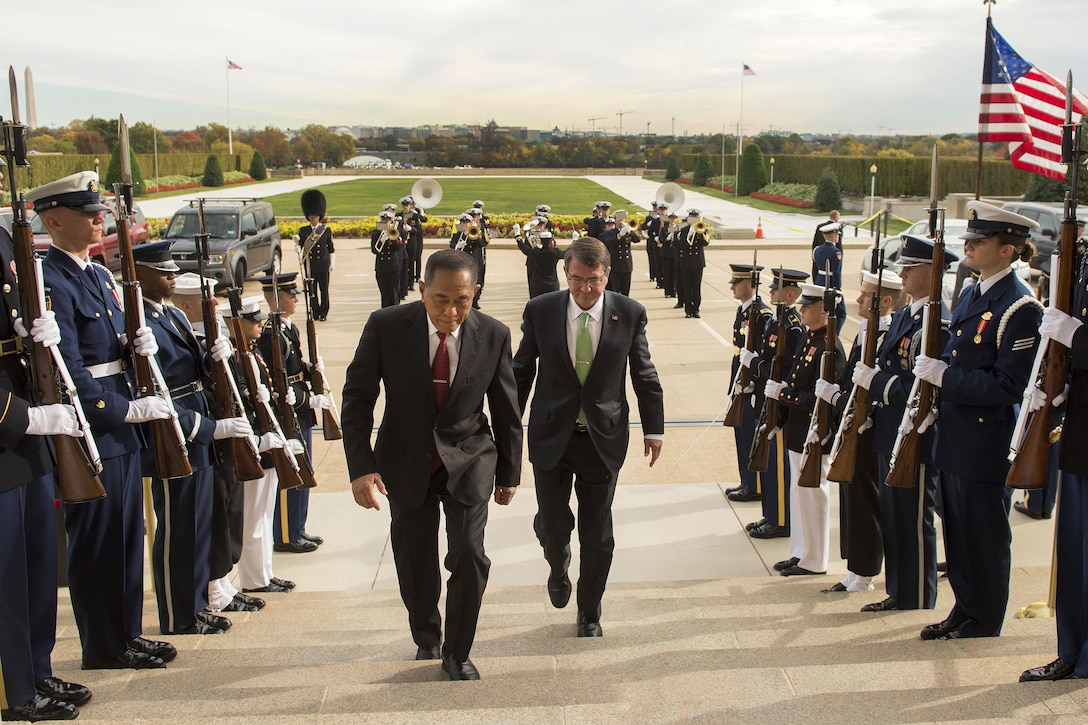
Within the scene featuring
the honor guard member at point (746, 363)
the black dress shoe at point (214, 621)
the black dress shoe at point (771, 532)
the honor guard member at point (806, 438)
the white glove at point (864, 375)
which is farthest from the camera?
the honor guard member at point (746, 363)

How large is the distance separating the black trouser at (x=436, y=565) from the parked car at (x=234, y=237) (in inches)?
622

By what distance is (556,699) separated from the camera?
348 centimetres

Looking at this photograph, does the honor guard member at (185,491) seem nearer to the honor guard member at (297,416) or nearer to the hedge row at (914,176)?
the honor guard member at (297,416)

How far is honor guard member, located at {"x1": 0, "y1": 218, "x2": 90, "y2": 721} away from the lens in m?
3.58

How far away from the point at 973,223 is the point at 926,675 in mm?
2069

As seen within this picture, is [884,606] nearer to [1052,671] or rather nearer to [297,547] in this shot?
[1052,671]

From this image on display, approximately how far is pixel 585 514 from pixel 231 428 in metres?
1.80

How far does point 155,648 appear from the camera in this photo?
14.1 ft

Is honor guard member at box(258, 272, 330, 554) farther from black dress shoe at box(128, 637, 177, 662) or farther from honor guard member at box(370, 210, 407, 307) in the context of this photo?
honor guard member at box(370, 210, 407, 307)

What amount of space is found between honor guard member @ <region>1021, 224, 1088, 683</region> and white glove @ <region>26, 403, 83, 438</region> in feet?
12.1

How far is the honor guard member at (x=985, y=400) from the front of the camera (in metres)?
4.40

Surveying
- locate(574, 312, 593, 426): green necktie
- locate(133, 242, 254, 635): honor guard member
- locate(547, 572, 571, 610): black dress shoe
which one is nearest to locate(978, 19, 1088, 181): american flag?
locate(574, 312, 593, 426): green necktie

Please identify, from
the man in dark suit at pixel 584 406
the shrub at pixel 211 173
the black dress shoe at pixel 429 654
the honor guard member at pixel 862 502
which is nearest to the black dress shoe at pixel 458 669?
the black dress shoe at pixel 429 654

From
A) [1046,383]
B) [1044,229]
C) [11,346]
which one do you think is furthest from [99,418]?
[1044,229]
